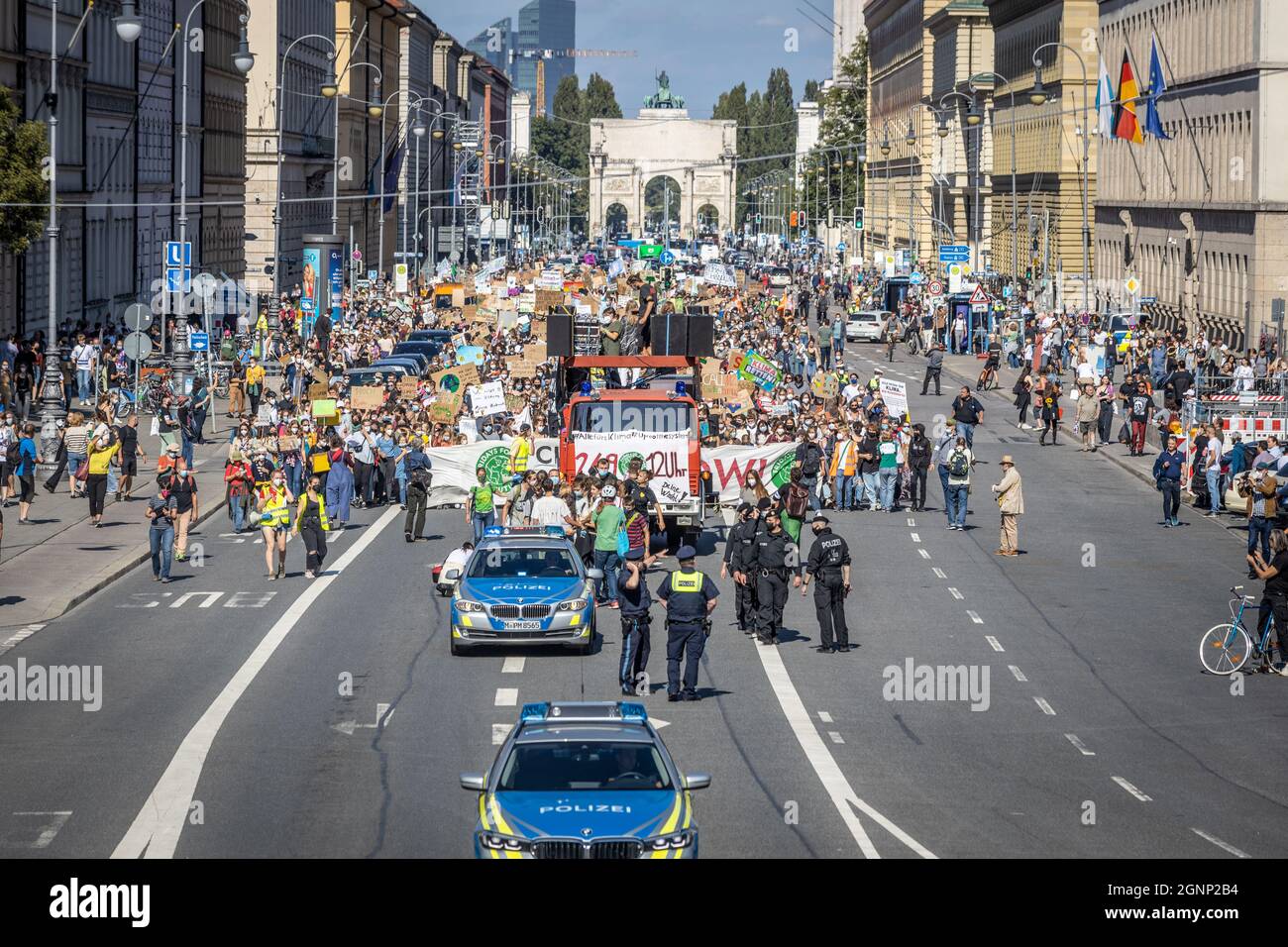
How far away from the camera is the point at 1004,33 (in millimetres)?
122875

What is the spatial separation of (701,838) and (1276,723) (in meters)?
7.43

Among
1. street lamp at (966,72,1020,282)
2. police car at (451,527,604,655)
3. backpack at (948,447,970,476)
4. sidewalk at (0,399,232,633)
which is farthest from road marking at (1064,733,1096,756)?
street lamp at (966,72,1020,282)

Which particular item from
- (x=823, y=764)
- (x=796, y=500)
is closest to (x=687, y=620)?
(x=823, y=764)

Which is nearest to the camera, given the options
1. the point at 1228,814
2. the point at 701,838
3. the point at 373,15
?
the point at 701,838

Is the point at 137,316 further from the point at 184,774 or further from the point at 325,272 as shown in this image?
the point at 325,272

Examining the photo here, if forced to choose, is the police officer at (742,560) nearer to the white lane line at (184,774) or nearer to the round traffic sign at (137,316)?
the white lane line at (184,774)

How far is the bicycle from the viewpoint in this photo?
23984mm

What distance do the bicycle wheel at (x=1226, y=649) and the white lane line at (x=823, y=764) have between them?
14.2 ft

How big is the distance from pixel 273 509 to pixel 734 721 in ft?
35.2

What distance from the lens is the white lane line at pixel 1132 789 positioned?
59.8 feet

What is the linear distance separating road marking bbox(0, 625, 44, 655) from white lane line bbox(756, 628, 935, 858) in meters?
8.04

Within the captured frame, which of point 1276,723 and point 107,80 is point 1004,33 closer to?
point 107,80

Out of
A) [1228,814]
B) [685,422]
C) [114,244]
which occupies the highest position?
[114,244]
